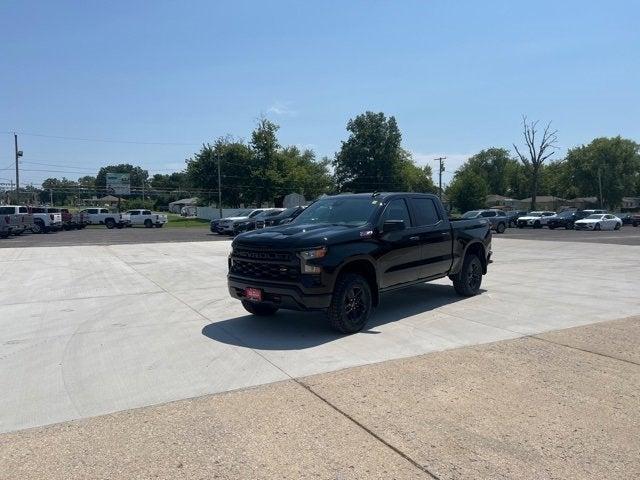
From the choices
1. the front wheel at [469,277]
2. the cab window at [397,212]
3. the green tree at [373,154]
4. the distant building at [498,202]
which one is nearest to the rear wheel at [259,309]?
the cab window at [397,212]

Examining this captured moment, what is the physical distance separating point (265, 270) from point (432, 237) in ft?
10.2

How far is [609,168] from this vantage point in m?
91.4

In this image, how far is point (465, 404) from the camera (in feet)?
14.9

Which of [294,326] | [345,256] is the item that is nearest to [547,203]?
[294,326]

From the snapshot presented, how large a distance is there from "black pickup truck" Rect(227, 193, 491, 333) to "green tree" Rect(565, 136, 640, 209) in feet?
305

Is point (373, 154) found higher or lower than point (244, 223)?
higher

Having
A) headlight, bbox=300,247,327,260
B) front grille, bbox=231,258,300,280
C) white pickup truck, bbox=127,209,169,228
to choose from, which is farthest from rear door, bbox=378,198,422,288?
white pickup truck, bbox=127,209,169,228

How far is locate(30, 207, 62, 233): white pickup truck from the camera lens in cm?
3831

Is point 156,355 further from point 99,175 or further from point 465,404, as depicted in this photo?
point 99,175

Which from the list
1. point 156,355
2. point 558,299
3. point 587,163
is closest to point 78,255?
point 156,355

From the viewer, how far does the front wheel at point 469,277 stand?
31.5ft

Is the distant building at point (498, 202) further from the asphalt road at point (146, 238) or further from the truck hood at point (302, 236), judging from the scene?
the truck hood at point (302, 236)

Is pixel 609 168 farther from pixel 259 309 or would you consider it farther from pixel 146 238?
pixel 259 309

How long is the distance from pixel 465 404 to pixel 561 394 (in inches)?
37.9
